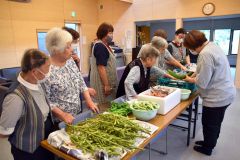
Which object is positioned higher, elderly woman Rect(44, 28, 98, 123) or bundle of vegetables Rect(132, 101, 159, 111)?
elderly woman Rect(44, 28, 98, 123)

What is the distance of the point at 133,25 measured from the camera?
6602 mm

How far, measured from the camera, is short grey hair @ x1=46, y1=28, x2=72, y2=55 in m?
1.40

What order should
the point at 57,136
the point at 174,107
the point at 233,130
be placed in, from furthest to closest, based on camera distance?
the point at 233,130 < the point at 174,107 < the point at 57,136

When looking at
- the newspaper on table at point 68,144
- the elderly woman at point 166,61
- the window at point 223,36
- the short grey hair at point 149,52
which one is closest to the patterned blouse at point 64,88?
the newspaper on table at point 68,144

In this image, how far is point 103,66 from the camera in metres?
2.26

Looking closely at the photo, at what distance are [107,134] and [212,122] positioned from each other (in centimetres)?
148

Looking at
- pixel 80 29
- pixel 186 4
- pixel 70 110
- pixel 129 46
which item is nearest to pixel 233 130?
pixel 70 110

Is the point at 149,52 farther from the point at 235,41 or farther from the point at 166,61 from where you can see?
the point at 235,41

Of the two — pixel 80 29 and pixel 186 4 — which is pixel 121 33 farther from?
pixel 186 4

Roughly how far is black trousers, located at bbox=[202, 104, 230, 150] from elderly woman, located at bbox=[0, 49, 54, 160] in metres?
1.75

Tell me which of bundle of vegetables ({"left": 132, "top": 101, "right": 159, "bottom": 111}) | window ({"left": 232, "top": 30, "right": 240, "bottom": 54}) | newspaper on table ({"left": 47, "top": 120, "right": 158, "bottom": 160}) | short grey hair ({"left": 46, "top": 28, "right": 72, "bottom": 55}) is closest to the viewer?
newspaper on table ({"left": 47, "top": 120, "right": 158, "bottom": 160})

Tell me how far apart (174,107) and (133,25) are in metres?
5.29

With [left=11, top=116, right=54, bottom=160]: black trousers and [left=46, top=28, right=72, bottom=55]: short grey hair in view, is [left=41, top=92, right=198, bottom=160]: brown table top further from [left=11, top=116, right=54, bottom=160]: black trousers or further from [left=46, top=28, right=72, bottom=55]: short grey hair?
[left=46, top=28, right=72, bottom=55]: short grey hair

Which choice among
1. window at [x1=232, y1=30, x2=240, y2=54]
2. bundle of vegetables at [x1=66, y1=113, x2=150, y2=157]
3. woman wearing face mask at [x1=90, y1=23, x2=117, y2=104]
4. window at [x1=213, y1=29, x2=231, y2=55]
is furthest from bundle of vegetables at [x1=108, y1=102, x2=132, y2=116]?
window at [x1=232, y1=30, x2=240, y2=54]
